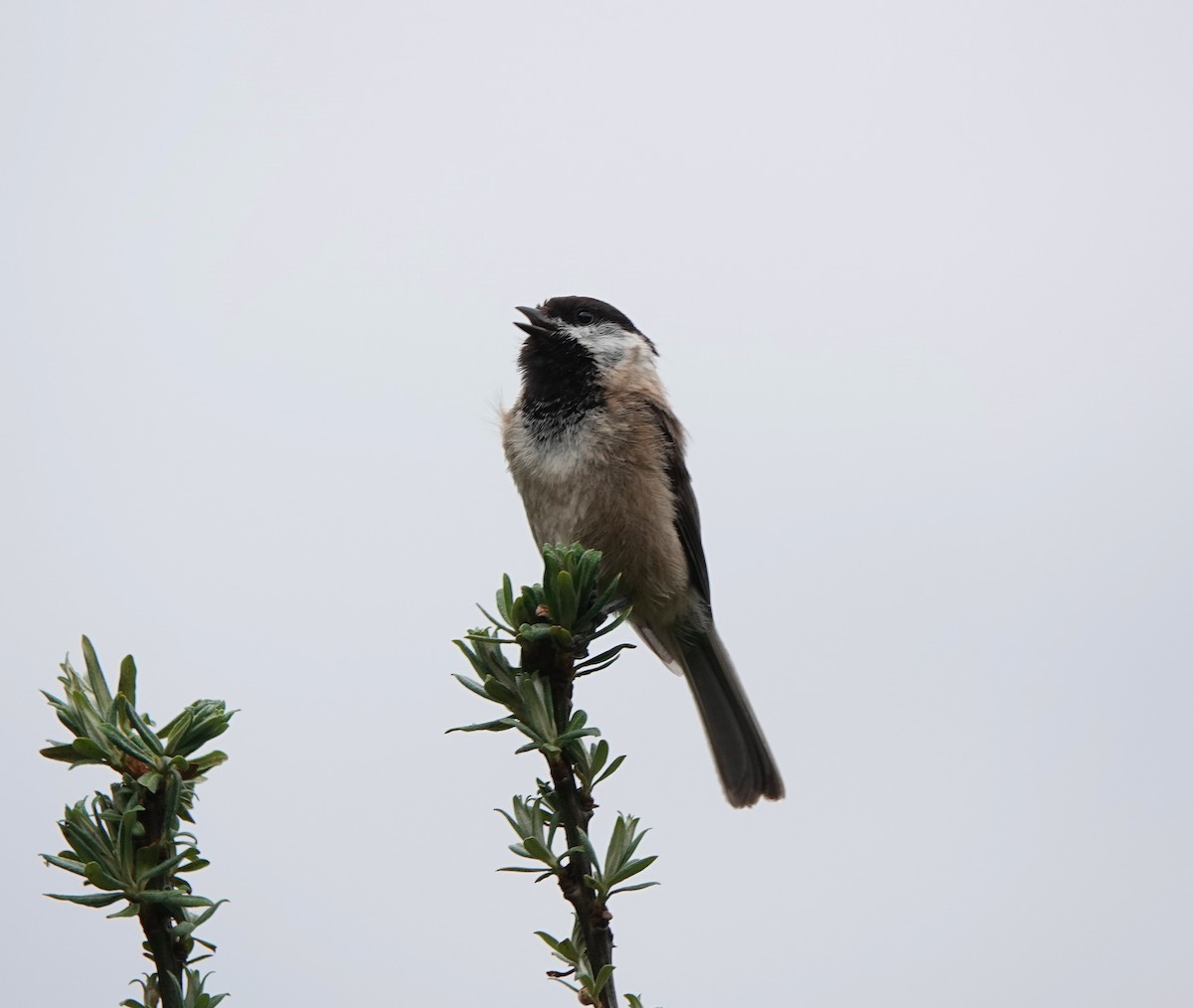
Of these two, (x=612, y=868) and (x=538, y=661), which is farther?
(x=538, y=661)

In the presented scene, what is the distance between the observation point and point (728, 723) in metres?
4.62

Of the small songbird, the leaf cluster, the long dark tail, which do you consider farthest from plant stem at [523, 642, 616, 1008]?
the long dark tail

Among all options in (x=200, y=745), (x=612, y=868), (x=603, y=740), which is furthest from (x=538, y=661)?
(x=200, y=745)

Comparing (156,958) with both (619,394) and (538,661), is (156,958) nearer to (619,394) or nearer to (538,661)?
(538,661)

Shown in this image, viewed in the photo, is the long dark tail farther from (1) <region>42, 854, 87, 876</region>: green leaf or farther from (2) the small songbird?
(1) <region>42, 854, 87, 876</region>: green leaf

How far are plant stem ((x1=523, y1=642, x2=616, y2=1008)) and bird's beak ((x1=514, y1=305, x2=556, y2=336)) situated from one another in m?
2.63

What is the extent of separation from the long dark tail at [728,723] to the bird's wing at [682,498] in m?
0.27

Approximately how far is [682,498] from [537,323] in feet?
2.68

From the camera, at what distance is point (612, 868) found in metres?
1.44

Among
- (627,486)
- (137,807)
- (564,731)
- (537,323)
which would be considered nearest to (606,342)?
(537,323)

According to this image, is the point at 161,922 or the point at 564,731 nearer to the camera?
the point at 161,922

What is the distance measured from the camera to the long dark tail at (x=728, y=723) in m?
4.43

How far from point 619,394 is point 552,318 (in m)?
0.46

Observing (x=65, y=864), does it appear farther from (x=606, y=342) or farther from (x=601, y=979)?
(x=606, y=342)
